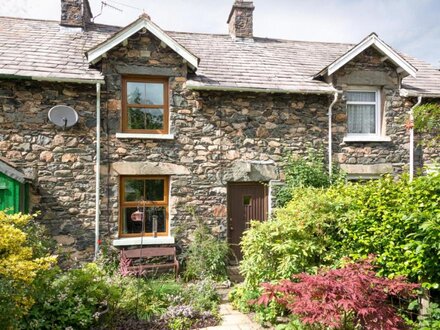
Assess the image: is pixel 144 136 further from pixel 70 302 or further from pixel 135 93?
pixel 70 302

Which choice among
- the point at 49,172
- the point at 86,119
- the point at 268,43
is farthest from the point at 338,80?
the point at 49,172

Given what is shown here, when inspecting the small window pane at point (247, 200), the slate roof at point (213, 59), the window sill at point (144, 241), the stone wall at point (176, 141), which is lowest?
the window sill at point (144, 241)

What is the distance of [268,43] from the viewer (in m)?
11.7

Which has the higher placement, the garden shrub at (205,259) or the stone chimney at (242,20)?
the stone chimney at (242,20)

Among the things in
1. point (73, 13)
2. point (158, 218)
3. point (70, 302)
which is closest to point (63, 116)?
point (158, 218)

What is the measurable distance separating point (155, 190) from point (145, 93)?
262 centimetres

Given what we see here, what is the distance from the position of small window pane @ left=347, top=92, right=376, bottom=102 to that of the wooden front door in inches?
151

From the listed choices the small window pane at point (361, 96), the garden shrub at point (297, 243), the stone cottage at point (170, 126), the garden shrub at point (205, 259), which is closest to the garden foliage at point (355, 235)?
the garden shrub at point (297, 243)

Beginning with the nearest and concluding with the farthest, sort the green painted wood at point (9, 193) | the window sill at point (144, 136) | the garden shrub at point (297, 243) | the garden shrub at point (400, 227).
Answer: the garden shrub at point (400, 227), the garden shrub at point (297, 243), the green painted wood at point (9, 193), the window sill at point (144, 136)

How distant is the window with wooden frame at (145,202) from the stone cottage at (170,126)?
0.09 feet

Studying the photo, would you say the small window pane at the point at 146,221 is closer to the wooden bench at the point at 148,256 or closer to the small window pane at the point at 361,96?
the wooden bench at the point at 148,256

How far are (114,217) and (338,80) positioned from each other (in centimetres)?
738

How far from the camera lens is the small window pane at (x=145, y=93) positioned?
328 inches

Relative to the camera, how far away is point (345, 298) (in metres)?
3.93
